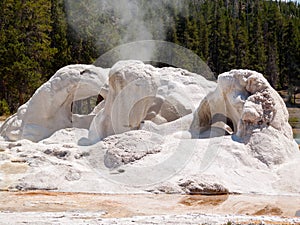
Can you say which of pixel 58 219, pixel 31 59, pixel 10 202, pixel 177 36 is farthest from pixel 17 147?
pixel 177 36

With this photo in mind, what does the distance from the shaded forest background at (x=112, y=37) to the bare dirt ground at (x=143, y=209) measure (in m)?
16.4

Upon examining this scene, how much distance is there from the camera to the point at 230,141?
1010 cm

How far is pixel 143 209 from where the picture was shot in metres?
7.43

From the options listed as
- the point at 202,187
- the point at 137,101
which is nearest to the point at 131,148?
the point at 202,187

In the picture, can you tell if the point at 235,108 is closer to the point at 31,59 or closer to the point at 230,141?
the point at 230,141

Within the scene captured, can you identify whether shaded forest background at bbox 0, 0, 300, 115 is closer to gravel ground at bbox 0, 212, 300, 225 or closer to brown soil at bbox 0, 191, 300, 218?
brown soil at bbox 0, 191, 300, 218

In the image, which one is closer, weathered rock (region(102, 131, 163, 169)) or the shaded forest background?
weathered rock (region(102, 131, 163, 169))

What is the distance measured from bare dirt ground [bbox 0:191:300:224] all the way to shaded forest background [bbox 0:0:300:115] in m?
16.4

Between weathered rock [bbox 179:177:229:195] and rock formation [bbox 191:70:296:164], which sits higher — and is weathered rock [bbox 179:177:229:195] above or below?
below

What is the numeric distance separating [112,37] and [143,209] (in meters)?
23.3

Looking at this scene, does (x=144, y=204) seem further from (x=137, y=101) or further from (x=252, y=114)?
(x=137, y=101)

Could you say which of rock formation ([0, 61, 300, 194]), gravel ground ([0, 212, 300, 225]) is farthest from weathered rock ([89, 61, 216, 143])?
gravel ground ([0, 212, 300, 225])

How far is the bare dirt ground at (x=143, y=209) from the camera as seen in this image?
650 cm

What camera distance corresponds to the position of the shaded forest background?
2659cm
